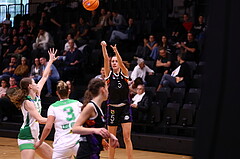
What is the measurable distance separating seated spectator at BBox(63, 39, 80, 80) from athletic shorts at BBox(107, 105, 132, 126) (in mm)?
5142

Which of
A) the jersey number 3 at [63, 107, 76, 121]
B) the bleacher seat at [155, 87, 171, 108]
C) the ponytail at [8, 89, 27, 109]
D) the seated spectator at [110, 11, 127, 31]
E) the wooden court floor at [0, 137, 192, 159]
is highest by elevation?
the seated spectator at [110, 11, 127, 31]

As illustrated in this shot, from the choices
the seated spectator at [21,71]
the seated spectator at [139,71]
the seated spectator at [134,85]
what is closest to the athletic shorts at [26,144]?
the seated spectator at [134,85]

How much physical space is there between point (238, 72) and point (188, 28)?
1057cm

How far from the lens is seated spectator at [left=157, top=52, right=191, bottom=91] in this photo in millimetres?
9500


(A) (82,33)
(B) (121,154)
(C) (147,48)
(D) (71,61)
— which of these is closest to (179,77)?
(C) (147,48)

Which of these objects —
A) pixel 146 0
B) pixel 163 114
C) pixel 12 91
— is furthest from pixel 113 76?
pixel 146 0

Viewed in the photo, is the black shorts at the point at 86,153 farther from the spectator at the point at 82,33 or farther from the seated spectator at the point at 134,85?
the spectator at the point at 82,33

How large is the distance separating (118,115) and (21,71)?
6024 millimetres

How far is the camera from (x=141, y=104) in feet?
29.3

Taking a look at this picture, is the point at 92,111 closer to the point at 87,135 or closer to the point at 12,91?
the point at 87,135

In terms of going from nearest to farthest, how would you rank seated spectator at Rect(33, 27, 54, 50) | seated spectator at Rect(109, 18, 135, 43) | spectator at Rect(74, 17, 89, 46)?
seated spectator at Rect(109, 18, 135, 43)
spectator at Rect(74, 17, 89, 46)
seated spectator at Rect(33, 27, 54, 50)

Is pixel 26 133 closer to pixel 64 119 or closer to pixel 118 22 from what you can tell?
pixel 64 119

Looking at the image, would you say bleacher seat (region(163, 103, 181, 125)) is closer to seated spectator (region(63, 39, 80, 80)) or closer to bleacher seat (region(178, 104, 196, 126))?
bleacher seat (region(178, 104, 196, 126))

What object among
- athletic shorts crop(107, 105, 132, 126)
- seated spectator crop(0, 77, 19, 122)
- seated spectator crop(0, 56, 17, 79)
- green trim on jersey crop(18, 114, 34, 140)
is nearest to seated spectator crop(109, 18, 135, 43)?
seated spectator crop(0, 56, 17, 79)
